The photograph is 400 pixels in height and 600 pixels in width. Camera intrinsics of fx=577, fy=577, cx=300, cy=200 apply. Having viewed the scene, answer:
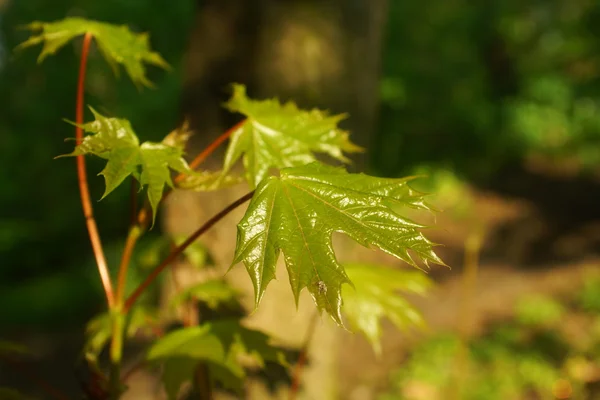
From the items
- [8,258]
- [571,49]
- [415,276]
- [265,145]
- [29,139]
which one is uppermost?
[265,145]

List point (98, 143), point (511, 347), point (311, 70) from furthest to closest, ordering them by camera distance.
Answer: point (511, 347) < point (311, 70) < point (98, 143)

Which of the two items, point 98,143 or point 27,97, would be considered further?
point 27,97

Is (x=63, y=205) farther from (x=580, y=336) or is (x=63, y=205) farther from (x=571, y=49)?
(x=571, y=49)

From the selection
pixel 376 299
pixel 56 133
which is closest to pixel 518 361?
pixel 376 299

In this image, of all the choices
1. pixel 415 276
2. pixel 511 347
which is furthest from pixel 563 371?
pixel 415 276

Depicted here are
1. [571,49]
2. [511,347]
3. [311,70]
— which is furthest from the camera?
[571,49]

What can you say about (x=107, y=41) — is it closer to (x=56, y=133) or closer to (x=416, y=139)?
(x=56, y=133)

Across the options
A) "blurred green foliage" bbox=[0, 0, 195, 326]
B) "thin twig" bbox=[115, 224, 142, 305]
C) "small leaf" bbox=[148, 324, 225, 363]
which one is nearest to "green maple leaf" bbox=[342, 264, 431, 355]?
"small leaf" bbox=[148, 324, 225, 363]
